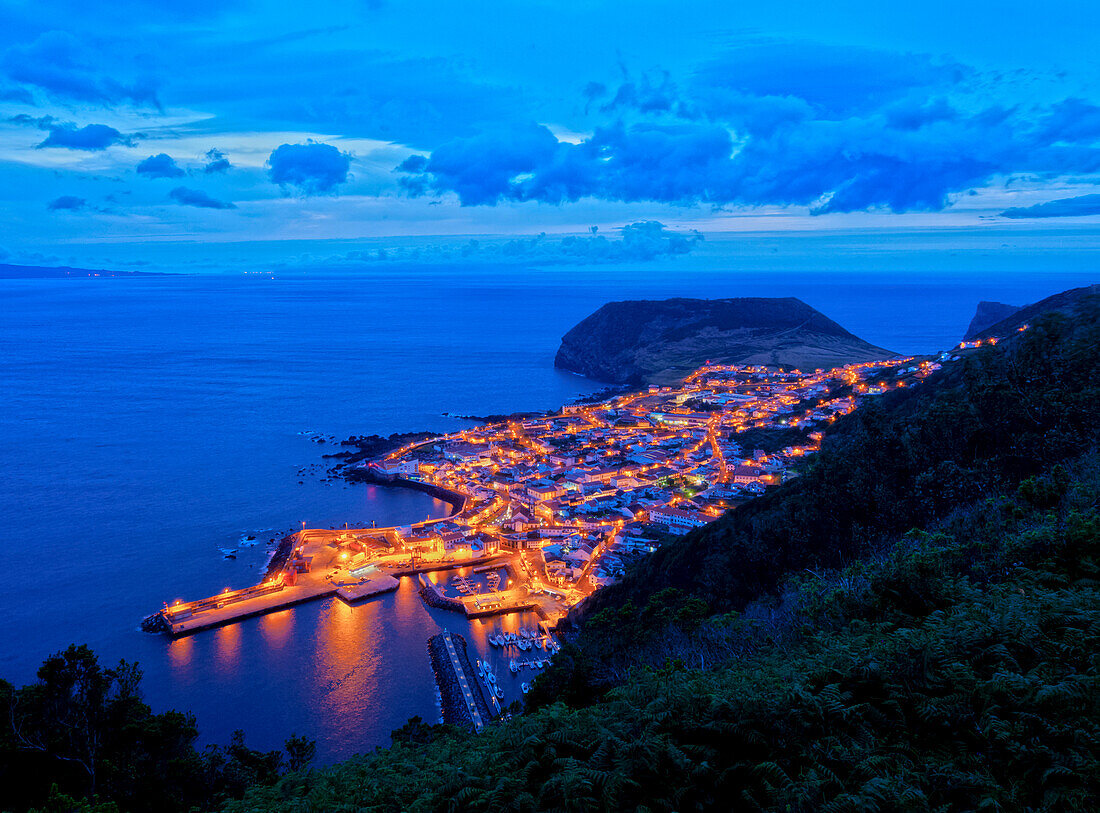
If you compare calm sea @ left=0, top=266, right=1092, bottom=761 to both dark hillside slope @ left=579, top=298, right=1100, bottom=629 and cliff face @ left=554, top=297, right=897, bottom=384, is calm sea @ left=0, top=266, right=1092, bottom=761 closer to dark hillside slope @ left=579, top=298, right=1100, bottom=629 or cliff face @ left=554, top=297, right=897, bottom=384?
cliff face @ left=554, top=297, right=897, bottom=384

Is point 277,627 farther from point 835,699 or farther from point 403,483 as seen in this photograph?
point 835,699

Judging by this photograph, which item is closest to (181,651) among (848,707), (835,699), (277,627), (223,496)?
(277,627)

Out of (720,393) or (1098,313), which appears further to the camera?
(720,393)

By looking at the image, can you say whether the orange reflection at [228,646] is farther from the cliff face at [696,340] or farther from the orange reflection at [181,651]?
the cliff face at [696,340]

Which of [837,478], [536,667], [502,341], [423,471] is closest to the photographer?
[837,478]

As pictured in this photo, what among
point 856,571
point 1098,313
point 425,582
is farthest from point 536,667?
point 1098,313

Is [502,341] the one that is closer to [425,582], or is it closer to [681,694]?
[425,582]
